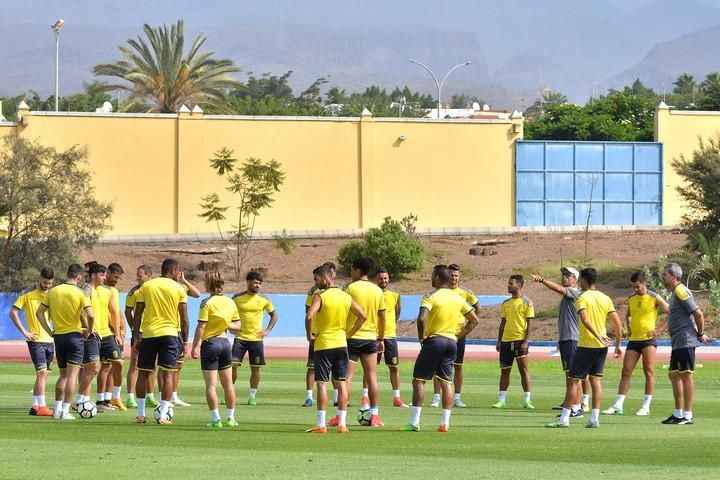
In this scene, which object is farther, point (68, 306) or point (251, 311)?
point (251, 311)

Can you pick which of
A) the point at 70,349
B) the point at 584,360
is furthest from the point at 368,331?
the point at 70,349

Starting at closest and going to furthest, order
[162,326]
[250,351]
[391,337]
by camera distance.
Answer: [162,326] → [391,337] → [250,351]

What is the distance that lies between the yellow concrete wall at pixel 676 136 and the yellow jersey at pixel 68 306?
190 ft

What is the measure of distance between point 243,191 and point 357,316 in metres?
49.8

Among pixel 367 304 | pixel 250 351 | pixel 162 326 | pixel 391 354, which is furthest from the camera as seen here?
pixel 250 351

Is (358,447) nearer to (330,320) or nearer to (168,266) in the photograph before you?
(330,320)

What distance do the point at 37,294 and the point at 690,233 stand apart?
39.9 meters

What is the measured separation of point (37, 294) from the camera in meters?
22.1

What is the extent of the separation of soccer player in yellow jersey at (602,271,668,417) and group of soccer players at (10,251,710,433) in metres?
0.02

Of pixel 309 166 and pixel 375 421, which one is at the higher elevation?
pixel 309 166

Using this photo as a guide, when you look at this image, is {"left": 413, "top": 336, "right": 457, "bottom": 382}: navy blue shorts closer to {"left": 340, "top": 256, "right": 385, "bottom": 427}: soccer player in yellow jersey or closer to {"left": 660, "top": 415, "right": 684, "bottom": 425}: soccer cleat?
{"left": 340, "top": 256, "right": 385, "bottom": 427}: soccer player in yellow jersey

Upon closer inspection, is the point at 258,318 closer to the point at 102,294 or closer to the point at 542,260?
the point at 102,294

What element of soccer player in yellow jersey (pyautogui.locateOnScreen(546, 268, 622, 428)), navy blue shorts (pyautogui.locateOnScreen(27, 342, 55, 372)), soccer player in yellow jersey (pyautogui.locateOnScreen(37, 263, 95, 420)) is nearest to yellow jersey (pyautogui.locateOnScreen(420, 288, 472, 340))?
soccer player in yellow jersey (pyautogui.locateOnScreen(546, 268, 622, 428))

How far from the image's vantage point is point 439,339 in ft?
63.2
